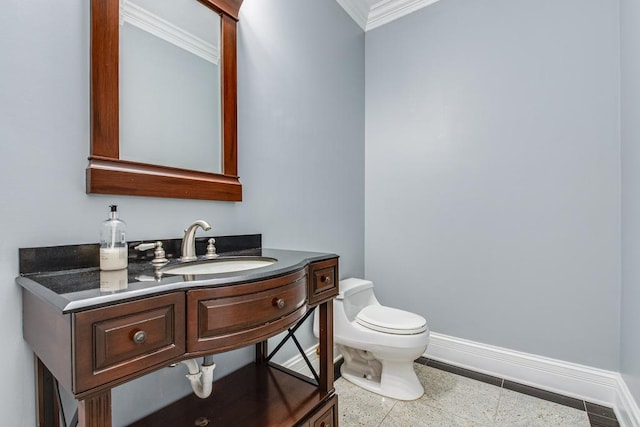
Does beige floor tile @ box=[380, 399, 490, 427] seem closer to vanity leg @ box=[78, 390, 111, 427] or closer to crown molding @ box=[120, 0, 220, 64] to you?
vanity leg @ box=[78, 390, 111, 427]

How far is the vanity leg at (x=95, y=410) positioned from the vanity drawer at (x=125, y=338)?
4 centimetres

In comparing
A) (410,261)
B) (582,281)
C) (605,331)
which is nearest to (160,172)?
(410,261)

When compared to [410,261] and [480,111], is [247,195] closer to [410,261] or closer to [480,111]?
[410,261]

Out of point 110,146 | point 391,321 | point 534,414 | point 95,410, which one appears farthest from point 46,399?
point 534,414

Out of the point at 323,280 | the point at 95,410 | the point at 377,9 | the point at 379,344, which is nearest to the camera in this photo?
the point at 95,410

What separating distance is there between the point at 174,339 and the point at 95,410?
0.19 m

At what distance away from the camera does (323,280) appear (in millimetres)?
1271

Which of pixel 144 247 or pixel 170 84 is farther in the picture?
pixel 170 84

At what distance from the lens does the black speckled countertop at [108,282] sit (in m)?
0.63

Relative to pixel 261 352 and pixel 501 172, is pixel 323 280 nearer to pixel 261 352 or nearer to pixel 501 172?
pixel 261 352

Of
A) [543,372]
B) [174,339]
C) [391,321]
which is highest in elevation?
[174,339]

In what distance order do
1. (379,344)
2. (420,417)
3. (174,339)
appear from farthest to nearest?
1. (379,344)
2. (420,417)
3. (174,339)

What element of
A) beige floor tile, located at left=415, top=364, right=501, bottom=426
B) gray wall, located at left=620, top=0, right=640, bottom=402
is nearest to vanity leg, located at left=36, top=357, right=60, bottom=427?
A: beige floor tile, located at left=415, top=364, right=501, bottom=426

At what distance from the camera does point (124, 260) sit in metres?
0.95
